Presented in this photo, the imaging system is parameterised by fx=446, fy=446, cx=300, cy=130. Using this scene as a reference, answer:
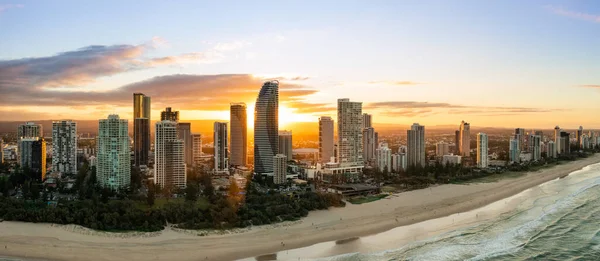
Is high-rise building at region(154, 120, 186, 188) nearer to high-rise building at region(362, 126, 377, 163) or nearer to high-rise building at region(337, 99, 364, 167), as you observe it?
high-rise building at region(337, 99, 364, 167)

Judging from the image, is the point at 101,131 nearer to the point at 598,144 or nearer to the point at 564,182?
the point at 564,182

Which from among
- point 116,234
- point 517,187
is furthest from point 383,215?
point 517,187

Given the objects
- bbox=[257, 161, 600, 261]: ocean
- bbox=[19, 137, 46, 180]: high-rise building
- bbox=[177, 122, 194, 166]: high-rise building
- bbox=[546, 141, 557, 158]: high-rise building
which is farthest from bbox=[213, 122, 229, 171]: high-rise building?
bbox=[546, 141, 557, 158]: high-rise building

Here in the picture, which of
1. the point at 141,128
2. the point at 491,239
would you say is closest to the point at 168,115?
the point at 141,128

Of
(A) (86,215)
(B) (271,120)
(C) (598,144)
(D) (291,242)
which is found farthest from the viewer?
(C) (598,144)

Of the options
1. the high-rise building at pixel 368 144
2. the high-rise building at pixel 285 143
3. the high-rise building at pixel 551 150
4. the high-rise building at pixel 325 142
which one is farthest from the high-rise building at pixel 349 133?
the high-rise building at pixel 551 150

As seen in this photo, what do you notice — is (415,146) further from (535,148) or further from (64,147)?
(64,147)
